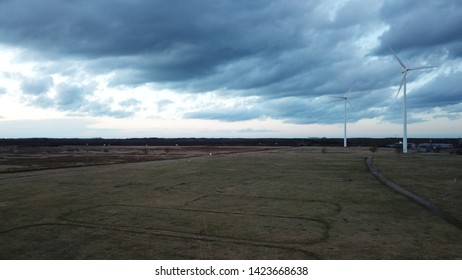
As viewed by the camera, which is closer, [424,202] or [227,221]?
[227,221]

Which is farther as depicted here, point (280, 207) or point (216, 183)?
point (216, 183)

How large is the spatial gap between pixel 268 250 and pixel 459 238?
4.53 m

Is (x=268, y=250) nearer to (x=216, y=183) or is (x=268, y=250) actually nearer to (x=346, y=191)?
(x=346, y=191)

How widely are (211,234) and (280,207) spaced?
3.98 metres

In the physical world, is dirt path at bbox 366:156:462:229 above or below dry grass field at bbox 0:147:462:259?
above

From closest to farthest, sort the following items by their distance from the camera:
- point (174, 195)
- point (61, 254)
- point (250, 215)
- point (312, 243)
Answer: point (61, 254) < point (312, 243) < point (250, 215) < point (174, 195)

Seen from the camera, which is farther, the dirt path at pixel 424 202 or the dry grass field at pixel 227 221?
the dirt path at pixel 424 202

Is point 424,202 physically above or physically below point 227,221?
above

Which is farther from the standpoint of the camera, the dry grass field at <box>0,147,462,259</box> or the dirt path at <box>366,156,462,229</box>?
the dirt path at <box>366,156,462,229</box>

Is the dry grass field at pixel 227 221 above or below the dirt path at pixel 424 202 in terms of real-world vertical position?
below

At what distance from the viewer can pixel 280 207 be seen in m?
11.9

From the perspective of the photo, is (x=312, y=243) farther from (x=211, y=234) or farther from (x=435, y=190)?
(x=435, y=190)

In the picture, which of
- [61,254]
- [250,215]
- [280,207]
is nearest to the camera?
[61,254]

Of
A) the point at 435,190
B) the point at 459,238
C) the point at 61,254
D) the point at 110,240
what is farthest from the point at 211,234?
the point at 435,190
